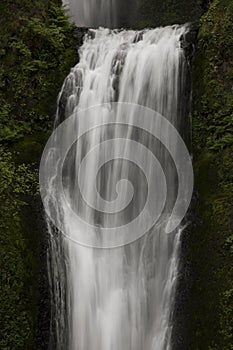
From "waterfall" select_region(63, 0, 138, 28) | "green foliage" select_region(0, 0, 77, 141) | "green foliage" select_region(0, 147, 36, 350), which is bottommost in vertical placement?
"green foliage" select_region(0, 147, 36, 350)

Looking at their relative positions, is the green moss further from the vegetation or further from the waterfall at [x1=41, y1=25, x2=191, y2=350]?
the vegetation

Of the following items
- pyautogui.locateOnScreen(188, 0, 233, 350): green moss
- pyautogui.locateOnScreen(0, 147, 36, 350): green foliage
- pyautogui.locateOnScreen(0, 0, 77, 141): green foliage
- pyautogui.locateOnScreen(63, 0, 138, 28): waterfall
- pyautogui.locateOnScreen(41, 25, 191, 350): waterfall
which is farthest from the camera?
pyautogui.locateOnScreen(63, 0, 138, 28): waterfall

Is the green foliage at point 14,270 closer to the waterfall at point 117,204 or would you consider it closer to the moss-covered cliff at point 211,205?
the waterfall at point 117,204

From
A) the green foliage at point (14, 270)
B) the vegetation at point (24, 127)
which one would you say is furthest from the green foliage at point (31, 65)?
the green foliage at point (14, 270)

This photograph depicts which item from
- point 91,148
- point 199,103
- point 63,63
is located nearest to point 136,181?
point 91,148

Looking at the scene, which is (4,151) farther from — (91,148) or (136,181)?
(136,181)

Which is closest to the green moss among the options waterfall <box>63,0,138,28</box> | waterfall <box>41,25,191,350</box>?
waterfall <box>41,25,191,350</box>

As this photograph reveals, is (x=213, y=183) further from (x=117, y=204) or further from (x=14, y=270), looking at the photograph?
(x=14, y=270)
